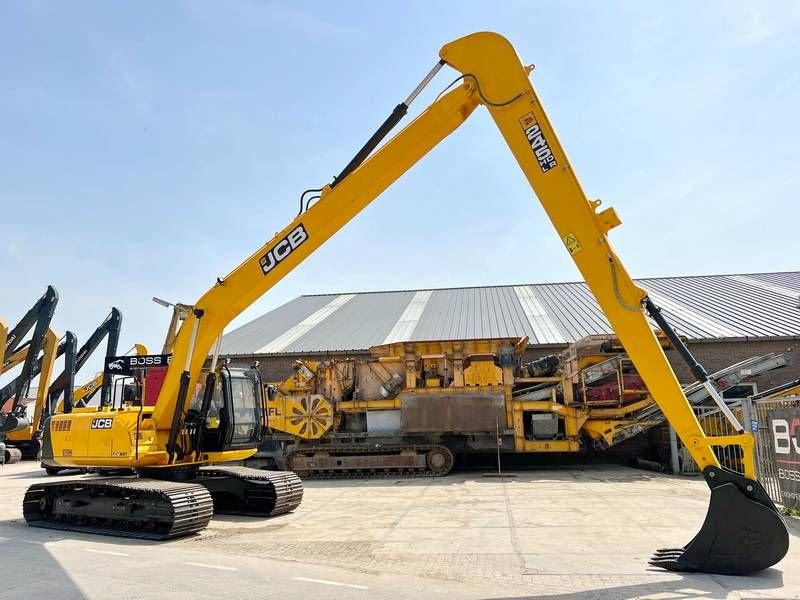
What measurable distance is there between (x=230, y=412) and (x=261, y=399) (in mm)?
832

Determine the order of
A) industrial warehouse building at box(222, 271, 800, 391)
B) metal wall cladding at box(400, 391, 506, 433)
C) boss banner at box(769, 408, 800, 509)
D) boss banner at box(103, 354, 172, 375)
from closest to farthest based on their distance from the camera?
boss banner at box(769, 408, 800, 509), boss banner at box(103, 354, 172, 375), metal wall cladding at box(400, 391, 506, 433), industrial warehouse building at box(222, 271, 800, 391)

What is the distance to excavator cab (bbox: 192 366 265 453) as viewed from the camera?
30.1 ft

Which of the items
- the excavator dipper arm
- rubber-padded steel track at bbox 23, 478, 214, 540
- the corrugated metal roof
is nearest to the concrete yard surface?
rubber-padded steel track at bbox 23, 478, 214, 540

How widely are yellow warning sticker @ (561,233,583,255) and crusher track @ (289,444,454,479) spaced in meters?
10.6

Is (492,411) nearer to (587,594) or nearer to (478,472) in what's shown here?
(478,472)

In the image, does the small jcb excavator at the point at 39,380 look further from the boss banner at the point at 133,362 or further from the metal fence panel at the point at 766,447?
the metal fence panel at the point at 766,447

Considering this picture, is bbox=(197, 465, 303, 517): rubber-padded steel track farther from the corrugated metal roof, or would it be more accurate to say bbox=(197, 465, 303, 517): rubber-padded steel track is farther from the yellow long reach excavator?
the corrugated metal roof

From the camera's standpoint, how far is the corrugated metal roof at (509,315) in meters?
21.8

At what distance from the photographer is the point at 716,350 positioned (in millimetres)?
20000

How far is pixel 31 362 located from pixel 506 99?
23.3 meters

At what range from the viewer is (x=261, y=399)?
9930 mm

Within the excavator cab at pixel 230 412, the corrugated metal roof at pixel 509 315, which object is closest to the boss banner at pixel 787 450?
the excavator cab at pixel 230 412

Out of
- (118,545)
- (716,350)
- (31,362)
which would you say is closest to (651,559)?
(118,545)

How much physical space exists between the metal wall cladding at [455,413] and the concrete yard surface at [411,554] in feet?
13.7
